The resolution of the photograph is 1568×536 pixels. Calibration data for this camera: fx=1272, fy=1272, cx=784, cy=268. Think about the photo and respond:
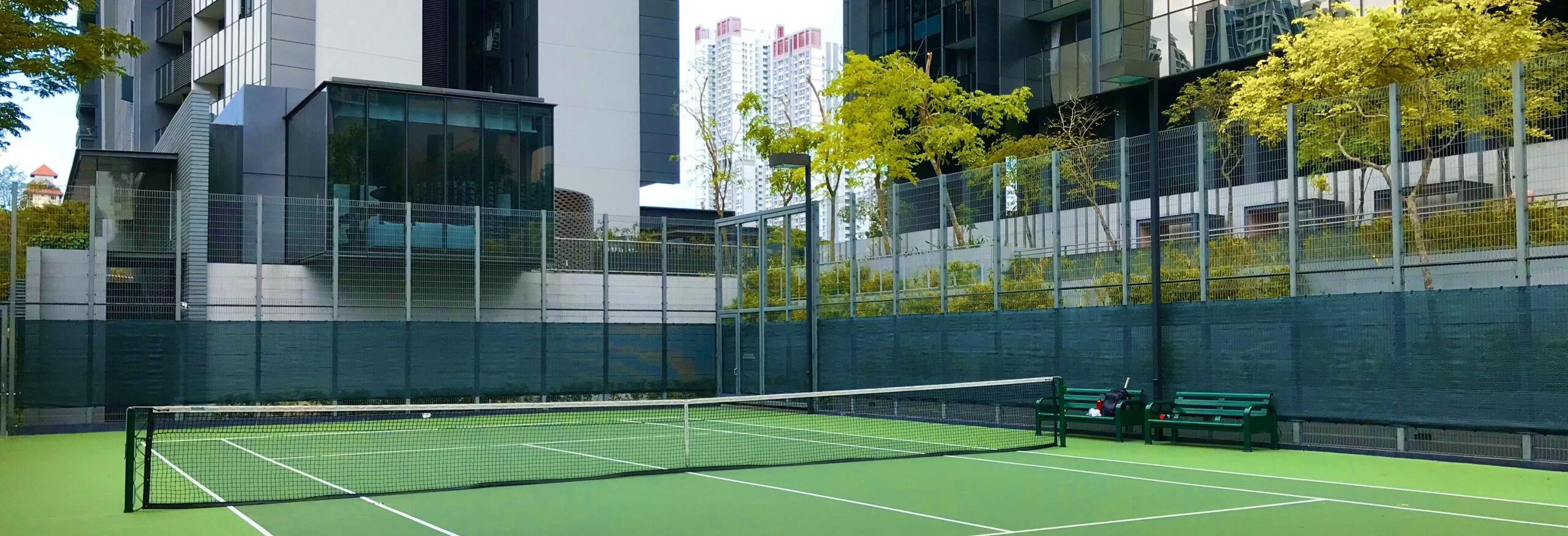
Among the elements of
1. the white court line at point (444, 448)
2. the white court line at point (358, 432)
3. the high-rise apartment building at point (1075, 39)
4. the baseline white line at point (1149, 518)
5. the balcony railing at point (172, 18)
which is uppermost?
the balcony railing at point (172, 18)

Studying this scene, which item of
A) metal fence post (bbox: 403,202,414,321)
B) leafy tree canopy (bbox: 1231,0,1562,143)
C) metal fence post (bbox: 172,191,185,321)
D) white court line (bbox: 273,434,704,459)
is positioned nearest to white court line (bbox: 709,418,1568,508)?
white court line (bbox: 273,434,704,459)

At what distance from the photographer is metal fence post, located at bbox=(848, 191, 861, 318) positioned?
23366 mm

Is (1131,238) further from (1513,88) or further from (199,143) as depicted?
(199,143)

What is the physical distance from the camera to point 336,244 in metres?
23.2

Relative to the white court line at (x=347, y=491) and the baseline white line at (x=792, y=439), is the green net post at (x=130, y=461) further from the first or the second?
the baseline white line at (x=792, y=439)

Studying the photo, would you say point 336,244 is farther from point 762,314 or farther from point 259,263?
point 762,314

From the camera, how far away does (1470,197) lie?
1347 centimetres

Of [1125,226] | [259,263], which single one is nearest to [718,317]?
[259,263]

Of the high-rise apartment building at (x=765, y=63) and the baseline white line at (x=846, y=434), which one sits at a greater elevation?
the high-rise apartment building at (x=765, y=63)

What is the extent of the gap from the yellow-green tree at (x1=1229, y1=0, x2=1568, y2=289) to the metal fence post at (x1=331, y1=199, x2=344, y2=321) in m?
15.7

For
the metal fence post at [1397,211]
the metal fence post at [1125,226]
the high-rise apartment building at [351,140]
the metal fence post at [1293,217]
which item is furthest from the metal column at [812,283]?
the metal fence post at [1397,211]

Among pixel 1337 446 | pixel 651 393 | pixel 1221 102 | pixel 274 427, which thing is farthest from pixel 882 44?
pixel 1337 446

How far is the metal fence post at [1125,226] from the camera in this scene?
1767cm

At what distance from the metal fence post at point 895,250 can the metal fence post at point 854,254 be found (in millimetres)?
1040
